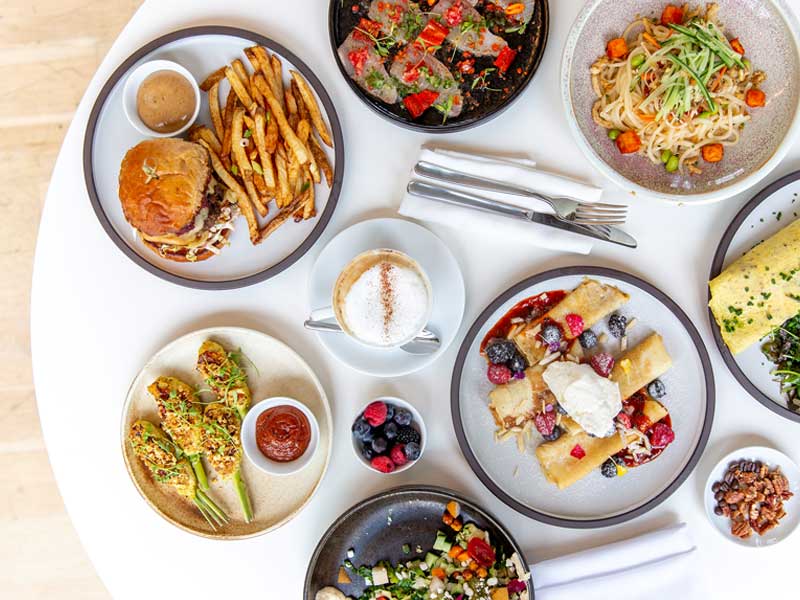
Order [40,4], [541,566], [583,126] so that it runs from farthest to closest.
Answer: [40,4] → [541,566] → [583,126]

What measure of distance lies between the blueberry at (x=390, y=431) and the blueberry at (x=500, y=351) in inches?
17.5

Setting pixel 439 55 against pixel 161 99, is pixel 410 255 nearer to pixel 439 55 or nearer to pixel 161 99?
pixel 439 55

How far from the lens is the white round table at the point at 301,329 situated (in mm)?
2451

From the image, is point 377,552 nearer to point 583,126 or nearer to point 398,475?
point 398,475

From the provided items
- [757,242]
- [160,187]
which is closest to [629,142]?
[757,242]

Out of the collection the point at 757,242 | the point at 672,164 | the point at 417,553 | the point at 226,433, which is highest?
the point at 672,164

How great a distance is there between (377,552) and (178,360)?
109 cm

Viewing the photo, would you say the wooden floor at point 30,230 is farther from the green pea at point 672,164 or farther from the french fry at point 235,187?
the green pea at point 672,164

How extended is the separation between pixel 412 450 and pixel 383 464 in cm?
12

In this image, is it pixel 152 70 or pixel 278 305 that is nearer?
pixel 152 70

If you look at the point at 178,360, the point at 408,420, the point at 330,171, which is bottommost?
the point at 178,360

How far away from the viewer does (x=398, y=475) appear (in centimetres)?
257

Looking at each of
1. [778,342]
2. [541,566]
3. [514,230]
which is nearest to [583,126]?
[514,230]

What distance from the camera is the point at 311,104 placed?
239 cm
